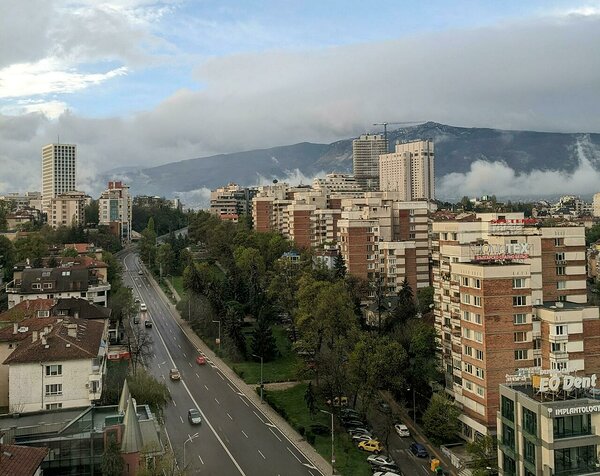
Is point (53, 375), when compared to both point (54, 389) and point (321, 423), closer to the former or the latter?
point (54, 389)

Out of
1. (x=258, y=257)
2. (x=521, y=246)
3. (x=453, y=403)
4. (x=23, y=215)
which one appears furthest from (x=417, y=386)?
(x=23, y=215)

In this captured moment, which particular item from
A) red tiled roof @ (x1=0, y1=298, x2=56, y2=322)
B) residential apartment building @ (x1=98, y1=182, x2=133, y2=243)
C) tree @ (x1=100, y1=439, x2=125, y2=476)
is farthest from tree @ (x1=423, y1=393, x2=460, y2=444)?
residential apartment building @ (x1=98, y1=182, x2=133, y2=243)

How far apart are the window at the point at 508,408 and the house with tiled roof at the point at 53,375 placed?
1185 inches

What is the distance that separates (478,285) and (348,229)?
163 ft

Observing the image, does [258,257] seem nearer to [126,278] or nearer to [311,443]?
[126,278]

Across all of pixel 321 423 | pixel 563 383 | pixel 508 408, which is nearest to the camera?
pixel 563 383

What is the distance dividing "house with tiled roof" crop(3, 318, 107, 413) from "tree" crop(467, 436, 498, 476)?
1130 inches

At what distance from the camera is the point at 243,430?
166 feet

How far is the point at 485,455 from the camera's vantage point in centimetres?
4125

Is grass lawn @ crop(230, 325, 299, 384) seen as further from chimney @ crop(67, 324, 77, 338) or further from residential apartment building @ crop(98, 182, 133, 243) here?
residential apartment building @ crop(98, 182, 133, 243)

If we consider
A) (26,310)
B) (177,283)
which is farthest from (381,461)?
(177,283)

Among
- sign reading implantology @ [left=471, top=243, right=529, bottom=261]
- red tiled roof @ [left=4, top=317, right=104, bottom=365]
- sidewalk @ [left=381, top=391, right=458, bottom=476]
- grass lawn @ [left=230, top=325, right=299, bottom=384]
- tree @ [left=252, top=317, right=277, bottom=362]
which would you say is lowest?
sidewalk @ [left=381, top=391, right=458, bottom=476]

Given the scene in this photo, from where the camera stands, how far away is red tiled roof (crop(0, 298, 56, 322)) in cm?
6362

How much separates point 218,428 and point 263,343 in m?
19.6
